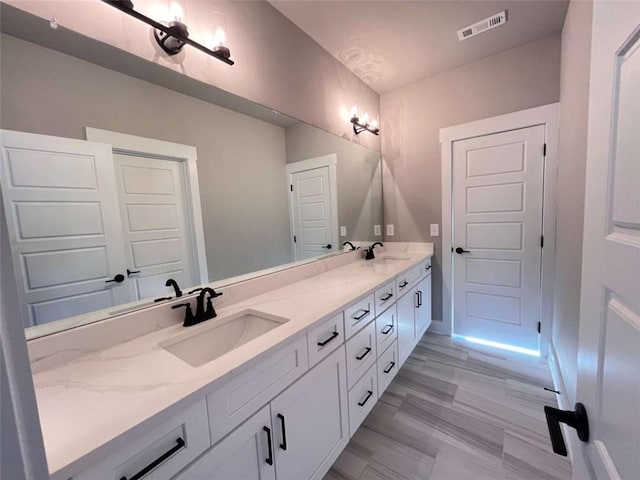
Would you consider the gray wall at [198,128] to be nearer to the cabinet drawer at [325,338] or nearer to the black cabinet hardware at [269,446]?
the cabinet drawer at [325,338]

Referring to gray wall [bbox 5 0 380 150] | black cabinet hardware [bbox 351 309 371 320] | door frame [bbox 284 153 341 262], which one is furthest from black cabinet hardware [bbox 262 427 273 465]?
gray wall [bbox 5 0 380 150]

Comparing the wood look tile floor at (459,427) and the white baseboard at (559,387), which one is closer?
the wood look tile floor at (459,427)

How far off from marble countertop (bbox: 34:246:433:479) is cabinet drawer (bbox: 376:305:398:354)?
562 millimetres

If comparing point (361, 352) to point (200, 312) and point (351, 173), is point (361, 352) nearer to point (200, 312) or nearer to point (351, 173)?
point (200, 312)

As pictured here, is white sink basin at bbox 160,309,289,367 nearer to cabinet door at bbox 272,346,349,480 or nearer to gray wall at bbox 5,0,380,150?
cabinet door at bbox 272,346,349,480

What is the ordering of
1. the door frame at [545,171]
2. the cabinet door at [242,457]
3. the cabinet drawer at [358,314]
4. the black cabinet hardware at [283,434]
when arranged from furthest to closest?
the door frame at [545,171], the cabinet drawer at [358,314], the black cabinet hardware at [283,434], the cabinet door at [242,457]

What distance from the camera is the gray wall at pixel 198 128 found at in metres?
0.86

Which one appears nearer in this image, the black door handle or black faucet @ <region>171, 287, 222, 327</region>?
the black door handle

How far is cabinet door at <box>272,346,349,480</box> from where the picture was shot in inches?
38.4

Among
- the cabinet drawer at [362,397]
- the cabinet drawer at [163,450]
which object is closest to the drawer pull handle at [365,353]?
the cabinet drawer at [362,397]

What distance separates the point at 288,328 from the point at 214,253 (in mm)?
661


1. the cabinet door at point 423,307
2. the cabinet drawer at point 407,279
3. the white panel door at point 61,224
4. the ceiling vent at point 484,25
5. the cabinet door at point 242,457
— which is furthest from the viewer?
the cabinet door at point 423,307

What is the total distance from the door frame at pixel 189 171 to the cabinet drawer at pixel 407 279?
130 cm

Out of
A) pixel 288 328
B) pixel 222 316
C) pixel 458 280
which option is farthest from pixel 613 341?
pixel 458 280
